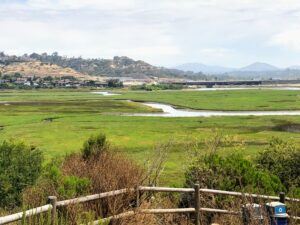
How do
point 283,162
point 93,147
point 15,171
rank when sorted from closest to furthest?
1. point 93,147
2. point 15,171
3. point 283,162

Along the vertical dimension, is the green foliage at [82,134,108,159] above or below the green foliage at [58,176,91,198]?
below

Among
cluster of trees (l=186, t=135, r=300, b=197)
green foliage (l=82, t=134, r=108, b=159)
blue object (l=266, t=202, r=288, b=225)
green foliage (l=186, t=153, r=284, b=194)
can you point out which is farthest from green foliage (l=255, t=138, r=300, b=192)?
blue object (l=266, t=202, r=288, b=225)

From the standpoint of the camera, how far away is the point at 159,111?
78.8 meters

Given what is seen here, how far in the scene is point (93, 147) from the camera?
59.3 feet

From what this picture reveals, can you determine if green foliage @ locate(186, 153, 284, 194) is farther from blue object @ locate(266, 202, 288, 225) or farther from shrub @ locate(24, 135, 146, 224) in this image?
blue object @ locate(266, 202, 288, 225)

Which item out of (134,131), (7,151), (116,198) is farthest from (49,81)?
(116,198)

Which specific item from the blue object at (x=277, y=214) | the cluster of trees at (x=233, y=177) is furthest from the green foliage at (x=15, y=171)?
the blue object at (x=277, y=214)

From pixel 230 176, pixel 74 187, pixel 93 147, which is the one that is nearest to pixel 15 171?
pixel 93 147

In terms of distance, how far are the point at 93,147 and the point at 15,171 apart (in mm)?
3062

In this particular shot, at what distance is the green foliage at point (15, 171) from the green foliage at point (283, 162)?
9070 mm

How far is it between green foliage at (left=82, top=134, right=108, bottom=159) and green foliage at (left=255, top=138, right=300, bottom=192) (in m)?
6.55

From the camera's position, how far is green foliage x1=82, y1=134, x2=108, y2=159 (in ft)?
55.0

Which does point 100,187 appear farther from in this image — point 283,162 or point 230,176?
point 283,162

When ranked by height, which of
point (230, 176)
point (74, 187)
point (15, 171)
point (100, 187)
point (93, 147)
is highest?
point (100, 187)
